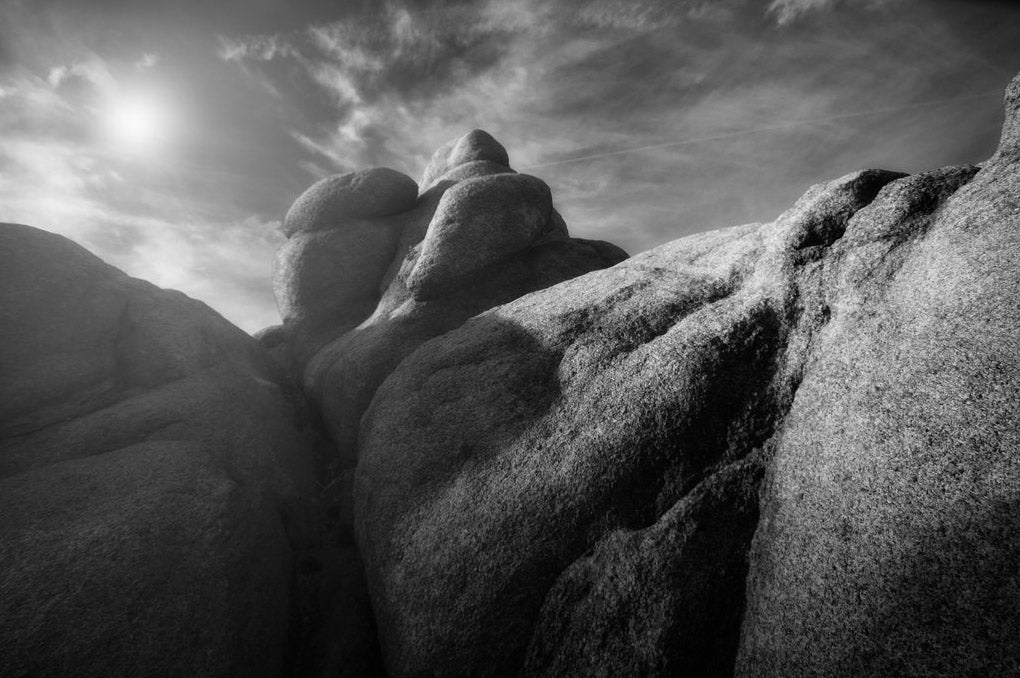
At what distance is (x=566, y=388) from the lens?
404 inches

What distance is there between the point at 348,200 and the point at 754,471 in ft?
76.6

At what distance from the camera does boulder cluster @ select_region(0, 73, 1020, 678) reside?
557cm

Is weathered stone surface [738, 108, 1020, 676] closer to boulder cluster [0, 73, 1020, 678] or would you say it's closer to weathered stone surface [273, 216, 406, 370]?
boulder cluster [0, 73, 1020, 678]

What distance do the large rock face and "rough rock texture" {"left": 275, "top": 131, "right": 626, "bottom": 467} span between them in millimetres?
2932

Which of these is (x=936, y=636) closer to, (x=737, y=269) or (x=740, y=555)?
(x=740, y=555)

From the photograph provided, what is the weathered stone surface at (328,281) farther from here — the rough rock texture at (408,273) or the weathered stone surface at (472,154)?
the weathered stone surface at (472,154)

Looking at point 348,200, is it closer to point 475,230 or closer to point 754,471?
point 475,230

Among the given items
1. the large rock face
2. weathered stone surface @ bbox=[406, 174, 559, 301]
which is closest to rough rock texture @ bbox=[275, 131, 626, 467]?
weathered stone surface @ bbox=[406, 174, 559, 301]

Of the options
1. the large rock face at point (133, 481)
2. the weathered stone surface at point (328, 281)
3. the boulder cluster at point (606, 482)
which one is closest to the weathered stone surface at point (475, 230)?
the boulder cluster at point (606, 482)

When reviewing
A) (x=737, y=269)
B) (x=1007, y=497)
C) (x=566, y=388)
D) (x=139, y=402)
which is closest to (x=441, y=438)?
(x=566, y=388)

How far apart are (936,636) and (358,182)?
1051 inches

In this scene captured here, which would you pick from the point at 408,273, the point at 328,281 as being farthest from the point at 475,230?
the point at 328,281

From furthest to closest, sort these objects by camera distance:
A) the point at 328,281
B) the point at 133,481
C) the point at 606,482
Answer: the point at 328,281
the point at 133,481
the point at 606,482

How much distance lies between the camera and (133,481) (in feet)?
35.2
